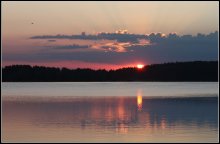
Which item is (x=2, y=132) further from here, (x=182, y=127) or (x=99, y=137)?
(x=182, y=127)

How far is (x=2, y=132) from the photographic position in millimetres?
27516

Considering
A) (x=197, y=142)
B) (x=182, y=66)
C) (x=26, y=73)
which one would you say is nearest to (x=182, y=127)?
(x=197, y=142)

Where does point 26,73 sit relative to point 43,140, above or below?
above

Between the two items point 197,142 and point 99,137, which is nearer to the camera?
point 197,142

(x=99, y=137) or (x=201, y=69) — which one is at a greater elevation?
(x=201, y=69)

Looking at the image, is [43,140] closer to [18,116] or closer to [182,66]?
[18,116]

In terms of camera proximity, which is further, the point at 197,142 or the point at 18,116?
the point at 18,116

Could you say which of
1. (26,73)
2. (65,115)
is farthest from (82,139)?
(26,73)

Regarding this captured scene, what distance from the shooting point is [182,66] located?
582 feet

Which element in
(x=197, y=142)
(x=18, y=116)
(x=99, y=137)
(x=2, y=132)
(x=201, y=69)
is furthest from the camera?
(x=201, y=69)

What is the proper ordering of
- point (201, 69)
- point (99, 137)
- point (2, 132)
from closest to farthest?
1. point (99, 137)
2. point (2, 132)
3. point (201, 69)

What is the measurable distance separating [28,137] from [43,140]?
1376 mm

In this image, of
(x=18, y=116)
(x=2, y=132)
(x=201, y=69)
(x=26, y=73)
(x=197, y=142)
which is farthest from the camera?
(x=26, y=73)

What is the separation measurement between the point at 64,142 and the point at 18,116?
1470cm
